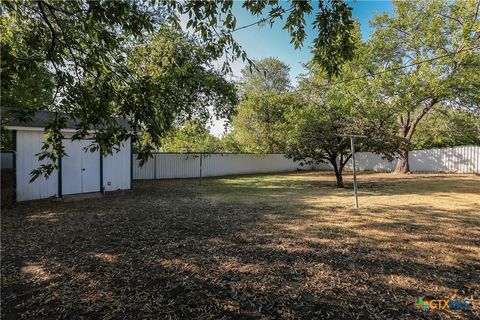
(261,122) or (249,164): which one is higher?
(261,122)

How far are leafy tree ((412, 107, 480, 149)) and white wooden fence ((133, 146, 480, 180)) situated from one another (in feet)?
8.64

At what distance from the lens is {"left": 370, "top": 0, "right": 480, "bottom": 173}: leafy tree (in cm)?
1345

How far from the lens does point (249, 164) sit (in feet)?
65.4

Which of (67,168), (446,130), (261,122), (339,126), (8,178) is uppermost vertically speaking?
(261,122)

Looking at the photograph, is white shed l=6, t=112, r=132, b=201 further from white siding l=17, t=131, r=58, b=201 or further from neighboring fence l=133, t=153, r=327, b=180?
neighboring fence l=133, t=153, r=327, b=180

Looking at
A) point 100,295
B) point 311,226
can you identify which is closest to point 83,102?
point 100,295

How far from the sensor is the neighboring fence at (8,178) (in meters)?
7.28

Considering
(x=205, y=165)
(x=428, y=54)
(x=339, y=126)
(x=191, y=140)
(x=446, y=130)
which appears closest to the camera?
(x=339, y=126)

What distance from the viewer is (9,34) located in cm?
349

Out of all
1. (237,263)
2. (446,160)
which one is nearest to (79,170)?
(237,263)

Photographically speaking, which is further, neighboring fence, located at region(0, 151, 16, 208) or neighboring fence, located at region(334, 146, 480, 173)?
neighboring fence, located at region(334, 146, 480, 173)

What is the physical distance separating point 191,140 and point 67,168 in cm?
682

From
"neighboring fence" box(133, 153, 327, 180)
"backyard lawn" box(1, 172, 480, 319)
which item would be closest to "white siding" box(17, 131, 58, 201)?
"backyard lawn" box(1, 172, 480, 319)

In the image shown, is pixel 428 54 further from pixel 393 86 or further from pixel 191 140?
pixel 191 140
